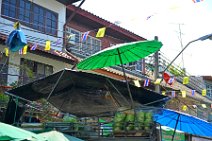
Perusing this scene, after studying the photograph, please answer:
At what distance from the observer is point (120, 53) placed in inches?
313

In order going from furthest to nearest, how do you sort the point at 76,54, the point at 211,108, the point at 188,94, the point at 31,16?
the point at 211,108, the point at 188,94, the point at 76,54, the point at 31,16

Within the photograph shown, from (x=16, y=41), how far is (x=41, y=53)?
15.1 feet

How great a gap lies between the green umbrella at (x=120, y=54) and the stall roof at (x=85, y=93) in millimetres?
485

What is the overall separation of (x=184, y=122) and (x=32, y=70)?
24.3 ft

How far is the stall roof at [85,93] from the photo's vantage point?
28.1 feet

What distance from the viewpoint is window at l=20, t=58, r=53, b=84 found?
46.0 ft

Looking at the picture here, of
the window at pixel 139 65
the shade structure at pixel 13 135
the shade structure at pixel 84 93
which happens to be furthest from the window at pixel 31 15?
the shade structure at pixel 13 135

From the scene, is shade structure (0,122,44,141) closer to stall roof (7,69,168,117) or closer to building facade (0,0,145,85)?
stall roof (7,69,168,117)

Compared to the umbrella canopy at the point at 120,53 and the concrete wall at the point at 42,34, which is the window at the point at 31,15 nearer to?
the concrete wall at the point at 42,34

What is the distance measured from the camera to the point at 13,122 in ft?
30.5

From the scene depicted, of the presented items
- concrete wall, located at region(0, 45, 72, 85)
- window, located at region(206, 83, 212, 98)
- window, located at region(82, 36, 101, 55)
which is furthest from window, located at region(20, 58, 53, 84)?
window, located at region(206, 83, 212, 98)

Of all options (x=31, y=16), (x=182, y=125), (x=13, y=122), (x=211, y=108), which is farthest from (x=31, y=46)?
(x=211, y=108)

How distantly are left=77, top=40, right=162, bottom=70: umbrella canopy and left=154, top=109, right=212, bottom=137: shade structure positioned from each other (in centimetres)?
185

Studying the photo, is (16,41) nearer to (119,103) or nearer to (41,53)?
(119,103)
